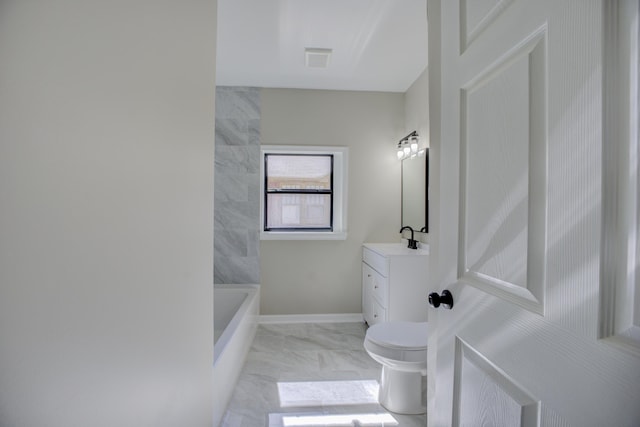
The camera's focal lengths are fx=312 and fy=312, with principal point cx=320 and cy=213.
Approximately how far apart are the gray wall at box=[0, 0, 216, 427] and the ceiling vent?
61.8 inches

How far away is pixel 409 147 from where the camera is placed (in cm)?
306

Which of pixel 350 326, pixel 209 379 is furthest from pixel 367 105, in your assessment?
pixel 209 379

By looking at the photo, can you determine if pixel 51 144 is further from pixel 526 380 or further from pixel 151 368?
pixel 526 380

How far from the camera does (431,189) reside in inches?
43.1

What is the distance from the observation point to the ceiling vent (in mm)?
2553

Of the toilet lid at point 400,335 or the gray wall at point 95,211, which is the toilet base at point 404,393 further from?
the gray wall at point 95,211

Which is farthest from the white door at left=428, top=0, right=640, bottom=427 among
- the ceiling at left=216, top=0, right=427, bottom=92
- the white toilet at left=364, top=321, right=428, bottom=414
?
the ceiling at left=216, top=0, right=427, bottom=92

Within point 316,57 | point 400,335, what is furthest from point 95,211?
point 316,57

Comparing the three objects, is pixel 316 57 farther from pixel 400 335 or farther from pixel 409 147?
pixel 400 335

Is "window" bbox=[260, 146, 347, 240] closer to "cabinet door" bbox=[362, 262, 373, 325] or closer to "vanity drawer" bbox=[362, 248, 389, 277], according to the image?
"vanity drawer" bbox=[362, 248, 389, 277]

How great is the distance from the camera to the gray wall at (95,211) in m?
0.48

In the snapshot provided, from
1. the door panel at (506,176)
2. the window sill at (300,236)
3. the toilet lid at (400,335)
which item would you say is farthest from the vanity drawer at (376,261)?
the door panel at (506,176)

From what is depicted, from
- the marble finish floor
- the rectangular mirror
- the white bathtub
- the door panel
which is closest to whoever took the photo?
the door panel

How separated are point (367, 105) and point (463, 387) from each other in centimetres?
304
